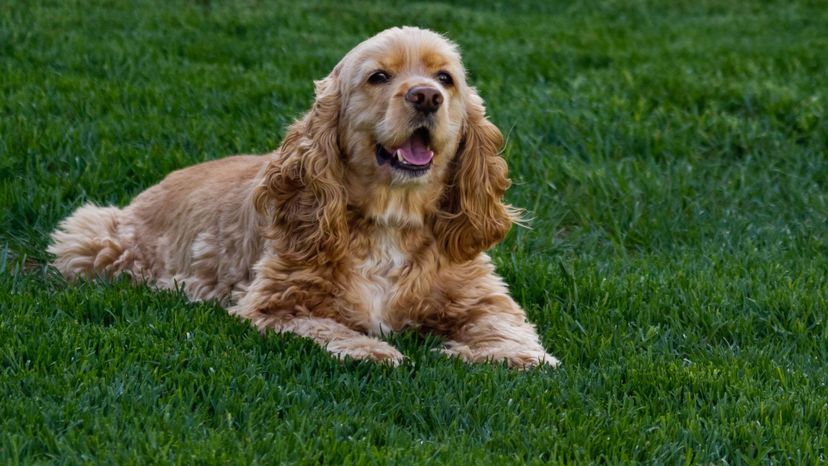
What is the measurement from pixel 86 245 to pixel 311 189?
63.3 inches

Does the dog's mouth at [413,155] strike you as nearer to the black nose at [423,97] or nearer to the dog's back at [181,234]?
the black nose at [423,97]

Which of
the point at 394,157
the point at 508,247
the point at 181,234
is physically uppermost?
the point at 394,157

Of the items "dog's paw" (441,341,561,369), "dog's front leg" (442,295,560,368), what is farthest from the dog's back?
"dog's paw" (441,341,561,369)

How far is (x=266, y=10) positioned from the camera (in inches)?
479

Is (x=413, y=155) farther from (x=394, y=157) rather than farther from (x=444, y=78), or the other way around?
(x=444, y=78)

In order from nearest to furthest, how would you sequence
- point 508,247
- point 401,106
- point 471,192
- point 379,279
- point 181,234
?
point 401,106
point 379,279
point 471,192
point 181,234
point 508,247

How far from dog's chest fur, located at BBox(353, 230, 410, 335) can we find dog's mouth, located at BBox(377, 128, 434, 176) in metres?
0.40

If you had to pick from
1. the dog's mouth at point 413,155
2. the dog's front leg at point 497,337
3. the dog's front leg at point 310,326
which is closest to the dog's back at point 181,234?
the dog's front leg at point 310,326

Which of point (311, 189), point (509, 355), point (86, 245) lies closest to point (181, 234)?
point (86, 245)

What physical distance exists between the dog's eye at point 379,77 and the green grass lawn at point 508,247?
1.11 m

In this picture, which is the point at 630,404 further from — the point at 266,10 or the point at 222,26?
the point at 266,10

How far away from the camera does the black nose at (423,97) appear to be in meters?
5.14

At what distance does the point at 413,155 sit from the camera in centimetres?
539

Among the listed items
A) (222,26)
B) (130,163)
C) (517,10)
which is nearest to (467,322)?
(130,163)
